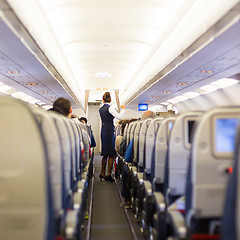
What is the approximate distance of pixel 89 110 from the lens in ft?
82.3

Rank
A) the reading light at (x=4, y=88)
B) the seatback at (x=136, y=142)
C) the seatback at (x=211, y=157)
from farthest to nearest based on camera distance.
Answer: the reading light at (x=4, y=88) → the seatback at (x=136, y=142) → the seatback at (x=211, y=157)

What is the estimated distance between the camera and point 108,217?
233 inches

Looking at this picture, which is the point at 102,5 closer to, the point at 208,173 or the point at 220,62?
the point at 220,62

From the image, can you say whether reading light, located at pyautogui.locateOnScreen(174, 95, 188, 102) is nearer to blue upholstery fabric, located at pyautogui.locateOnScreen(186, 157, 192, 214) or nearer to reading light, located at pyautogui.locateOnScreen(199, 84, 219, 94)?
reading light, located at pyautogui.locateOnScreen(199, 84, 219, 94)

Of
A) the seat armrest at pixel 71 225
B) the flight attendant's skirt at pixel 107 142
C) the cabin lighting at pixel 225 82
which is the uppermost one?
the cabin lighting at pixel 225 82

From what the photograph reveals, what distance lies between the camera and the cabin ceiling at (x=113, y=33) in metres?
6.38

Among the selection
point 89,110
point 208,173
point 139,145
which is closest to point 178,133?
point 208,173

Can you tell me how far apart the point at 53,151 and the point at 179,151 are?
127cm

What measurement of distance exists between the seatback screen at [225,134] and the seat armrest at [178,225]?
62cm

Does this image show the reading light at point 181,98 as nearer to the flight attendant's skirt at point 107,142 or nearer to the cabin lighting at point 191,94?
the cabin lighting at point 191,94

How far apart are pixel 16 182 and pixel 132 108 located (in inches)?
929

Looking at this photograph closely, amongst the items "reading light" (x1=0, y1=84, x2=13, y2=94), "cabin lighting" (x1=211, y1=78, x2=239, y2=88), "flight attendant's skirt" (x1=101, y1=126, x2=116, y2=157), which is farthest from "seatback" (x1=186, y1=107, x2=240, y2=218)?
"reading light" (x1=0, y1=84, x2=13, y2=94)

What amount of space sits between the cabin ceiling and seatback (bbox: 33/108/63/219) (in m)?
2.94

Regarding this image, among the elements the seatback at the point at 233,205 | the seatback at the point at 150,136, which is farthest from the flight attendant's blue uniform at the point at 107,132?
the seatback at the point at 233,205
